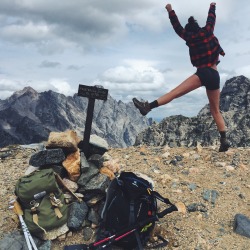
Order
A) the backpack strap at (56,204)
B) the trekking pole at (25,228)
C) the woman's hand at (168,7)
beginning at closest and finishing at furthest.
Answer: the trekking pole at (25,228) < the backpack strap at (56,204) < the woman's hand at (168,7)

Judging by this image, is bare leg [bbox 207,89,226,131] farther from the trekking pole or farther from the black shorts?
the trekking pole

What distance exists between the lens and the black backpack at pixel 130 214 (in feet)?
24.7

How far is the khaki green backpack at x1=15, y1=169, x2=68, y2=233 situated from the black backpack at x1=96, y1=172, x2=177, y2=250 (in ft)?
3.97

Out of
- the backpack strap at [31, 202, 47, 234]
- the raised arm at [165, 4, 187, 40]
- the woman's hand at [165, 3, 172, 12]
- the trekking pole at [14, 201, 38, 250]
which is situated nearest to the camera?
the trekking pole at [14, 201, 38, 250]

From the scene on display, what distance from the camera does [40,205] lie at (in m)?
8.24

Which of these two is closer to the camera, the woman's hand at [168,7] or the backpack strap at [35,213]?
the backpack strap at [35,213]

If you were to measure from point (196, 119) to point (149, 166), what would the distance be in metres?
128

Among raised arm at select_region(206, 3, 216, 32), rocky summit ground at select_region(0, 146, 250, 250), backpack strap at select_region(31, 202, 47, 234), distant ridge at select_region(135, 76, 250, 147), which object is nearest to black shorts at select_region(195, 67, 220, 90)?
raised arm at select_region(206, 3, 216, 32)

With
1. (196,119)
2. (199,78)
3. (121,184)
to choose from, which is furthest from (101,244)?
(196,119)

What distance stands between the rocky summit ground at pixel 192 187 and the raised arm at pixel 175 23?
4.41 metres

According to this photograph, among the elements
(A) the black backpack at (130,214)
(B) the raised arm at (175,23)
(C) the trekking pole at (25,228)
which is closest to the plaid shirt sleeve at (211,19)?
(B) the raised arm at (175,23)

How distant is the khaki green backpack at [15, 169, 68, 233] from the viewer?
8.09 m

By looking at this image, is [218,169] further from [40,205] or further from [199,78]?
→ [40,205]

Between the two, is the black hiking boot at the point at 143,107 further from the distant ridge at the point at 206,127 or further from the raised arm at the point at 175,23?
the distant ridge at the point at 206,127
